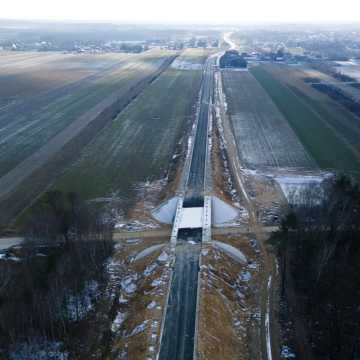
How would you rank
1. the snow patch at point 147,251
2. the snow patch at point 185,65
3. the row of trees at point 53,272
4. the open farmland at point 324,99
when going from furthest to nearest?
1. the snow patch at point 185,65
2. the open farmland at point 324,99
3. the snow patch at point 147,251
4. the row of trees at point 53,272

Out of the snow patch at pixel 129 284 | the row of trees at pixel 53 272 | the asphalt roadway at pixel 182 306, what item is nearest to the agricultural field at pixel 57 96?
the row of trees at pixel 53 272

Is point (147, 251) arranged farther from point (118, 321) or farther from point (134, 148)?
point (134, 148)

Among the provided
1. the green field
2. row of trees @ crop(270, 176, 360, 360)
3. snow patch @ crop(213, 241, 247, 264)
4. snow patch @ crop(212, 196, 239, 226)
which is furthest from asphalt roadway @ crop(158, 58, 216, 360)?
the green field

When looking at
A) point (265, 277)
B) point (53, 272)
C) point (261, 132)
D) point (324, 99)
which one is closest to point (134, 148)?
point (261, 132)

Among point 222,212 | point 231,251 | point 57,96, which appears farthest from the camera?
point 57,96

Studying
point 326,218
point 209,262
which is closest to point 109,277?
point 209,262

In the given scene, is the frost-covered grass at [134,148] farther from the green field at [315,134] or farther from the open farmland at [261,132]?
the green field at [315,134]
